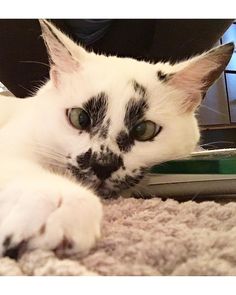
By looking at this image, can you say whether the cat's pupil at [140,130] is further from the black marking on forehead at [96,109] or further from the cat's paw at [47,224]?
the cat's paw at [47,224]

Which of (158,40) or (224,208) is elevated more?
(158,40)

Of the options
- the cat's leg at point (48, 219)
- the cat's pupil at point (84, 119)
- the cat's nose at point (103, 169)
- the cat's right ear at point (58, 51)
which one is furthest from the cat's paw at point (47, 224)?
the cat's right ear at point (58, 51)

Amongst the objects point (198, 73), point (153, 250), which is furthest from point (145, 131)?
point (153, 250)

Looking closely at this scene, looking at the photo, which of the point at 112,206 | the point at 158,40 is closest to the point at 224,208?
the point at 112,206

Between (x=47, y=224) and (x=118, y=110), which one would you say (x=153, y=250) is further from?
(x=118, y=110)

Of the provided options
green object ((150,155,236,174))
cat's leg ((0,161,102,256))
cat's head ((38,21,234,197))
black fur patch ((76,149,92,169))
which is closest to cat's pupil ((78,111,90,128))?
cat's head ((38,21,234,197))

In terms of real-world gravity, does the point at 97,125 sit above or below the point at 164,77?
below

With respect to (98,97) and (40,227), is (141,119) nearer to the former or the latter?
A: (98,97)
